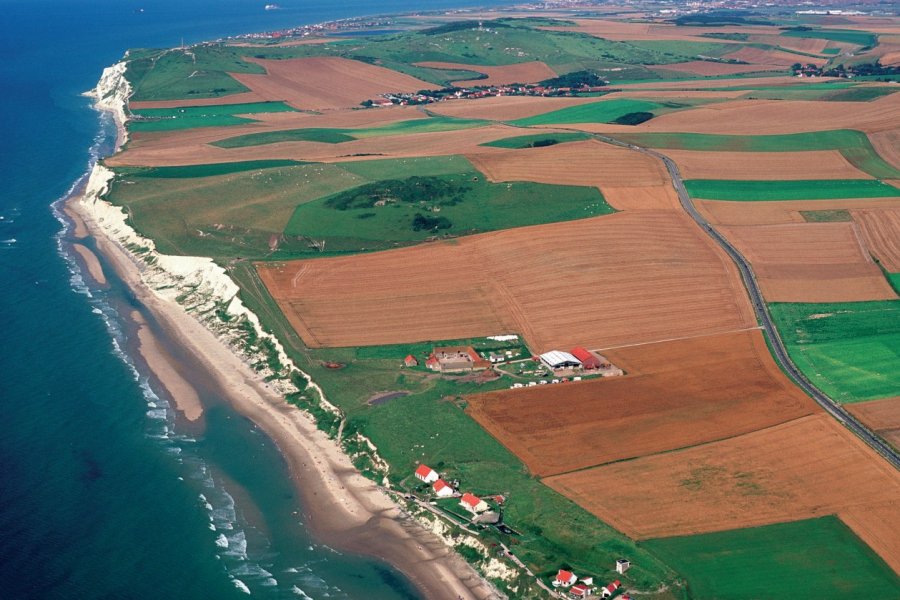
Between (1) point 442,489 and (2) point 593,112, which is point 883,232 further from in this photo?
(2) point 593,112

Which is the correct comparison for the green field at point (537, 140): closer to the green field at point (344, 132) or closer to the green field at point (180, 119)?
the green field at point (344, 132)

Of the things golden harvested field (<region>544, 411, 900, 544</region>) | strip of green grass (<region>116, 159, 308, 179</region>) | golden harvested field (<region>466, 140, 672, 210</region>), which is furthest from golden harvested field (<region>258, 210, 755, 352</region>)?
strip of green grass (<region>116, 159, 308, 179</region>)

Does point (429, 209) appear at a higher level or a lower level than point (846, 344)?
higher

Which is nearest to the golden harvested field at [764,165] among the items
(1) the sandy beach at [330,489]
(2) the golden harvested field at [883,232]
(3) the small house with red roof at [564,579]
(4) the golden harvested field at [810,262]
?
(2) the golden harvested field at [883,232]

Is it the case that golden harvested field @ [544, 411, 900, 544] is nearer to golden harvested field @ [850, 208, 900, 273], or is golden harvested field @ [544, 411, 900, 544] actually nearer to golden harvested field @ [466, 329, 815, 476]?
golden harvested field @ [466, 329, 815, 476]

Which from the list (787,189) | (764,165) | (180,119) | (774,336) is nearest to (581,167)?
(764,165)

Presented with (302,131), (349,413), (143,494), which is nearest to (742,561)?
(349,413)
